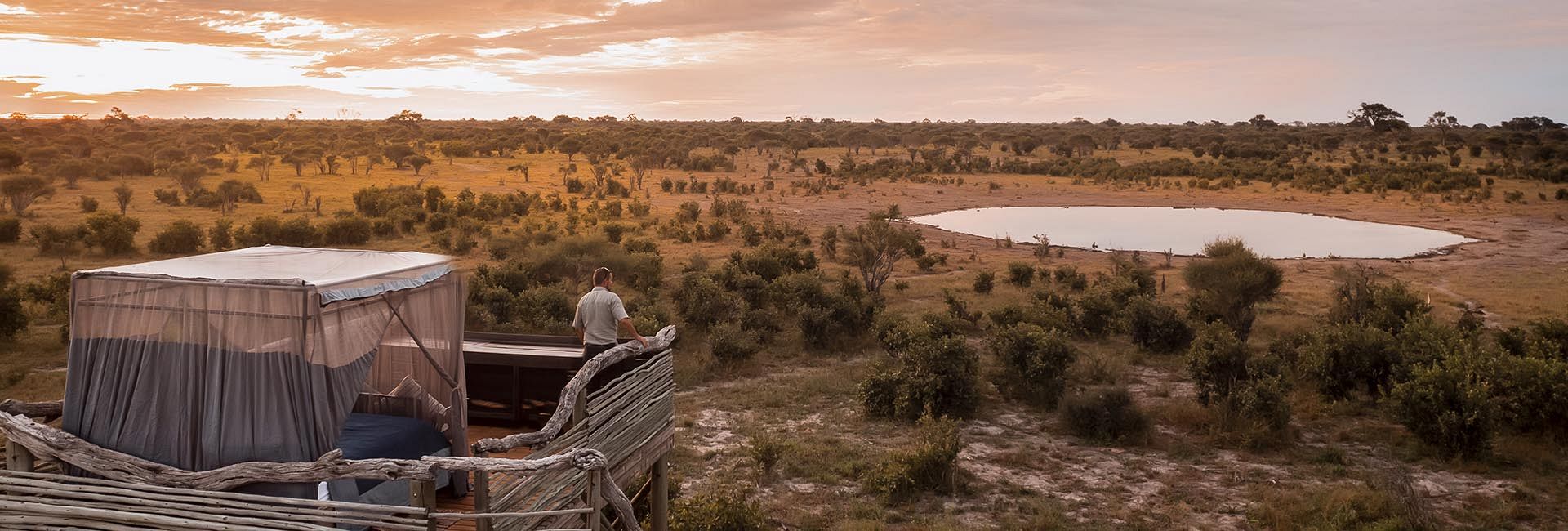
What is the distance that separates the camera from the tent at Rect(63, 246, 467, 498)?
5.03 metres

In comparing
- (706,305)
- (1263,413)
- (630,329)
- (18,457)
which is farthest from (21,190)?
(1263,413)

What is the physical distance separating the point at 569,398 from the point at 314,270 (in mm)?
1647

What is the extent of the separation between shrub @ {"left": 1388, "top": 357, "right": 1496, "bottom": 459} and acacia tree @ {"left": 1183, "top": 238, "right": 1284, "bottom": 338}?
5485 mm

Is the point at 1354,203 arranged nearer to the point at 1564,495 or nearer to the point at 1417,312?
the point at 1417,312

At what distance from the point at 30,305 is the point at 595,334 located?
631 inches

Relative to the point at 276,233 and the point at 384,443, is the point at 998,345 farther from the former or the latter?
the point at 276,233

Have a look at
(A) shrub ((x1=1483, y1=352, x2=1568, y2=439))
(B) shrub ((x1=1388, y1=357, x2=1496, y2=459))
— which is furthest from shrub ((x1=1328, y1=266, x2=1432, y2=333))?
(B) shrub ((x1=1388, y1=357, x2=1496, y2=459))

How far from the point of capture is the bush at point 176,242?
24859mm

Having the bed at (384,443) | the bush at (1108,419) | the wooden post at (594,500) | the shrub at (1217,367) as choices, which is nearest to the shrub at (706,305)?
the bush at (1108,419)

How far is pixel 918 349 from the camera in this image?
14172 mm

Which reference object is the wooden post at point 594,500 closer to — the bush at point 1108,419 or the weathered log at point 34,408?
the weathered log at point 34,408

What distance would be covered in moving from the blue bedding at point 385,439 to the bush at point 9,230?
2486 cm

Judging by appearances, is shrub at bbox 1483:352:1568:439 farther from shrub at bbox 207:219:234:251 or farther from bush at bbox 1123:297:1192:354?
shrub at bbox 207:219:234:251

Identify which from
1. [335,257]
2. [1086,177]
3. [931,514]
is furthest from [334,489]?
[1086,177]
